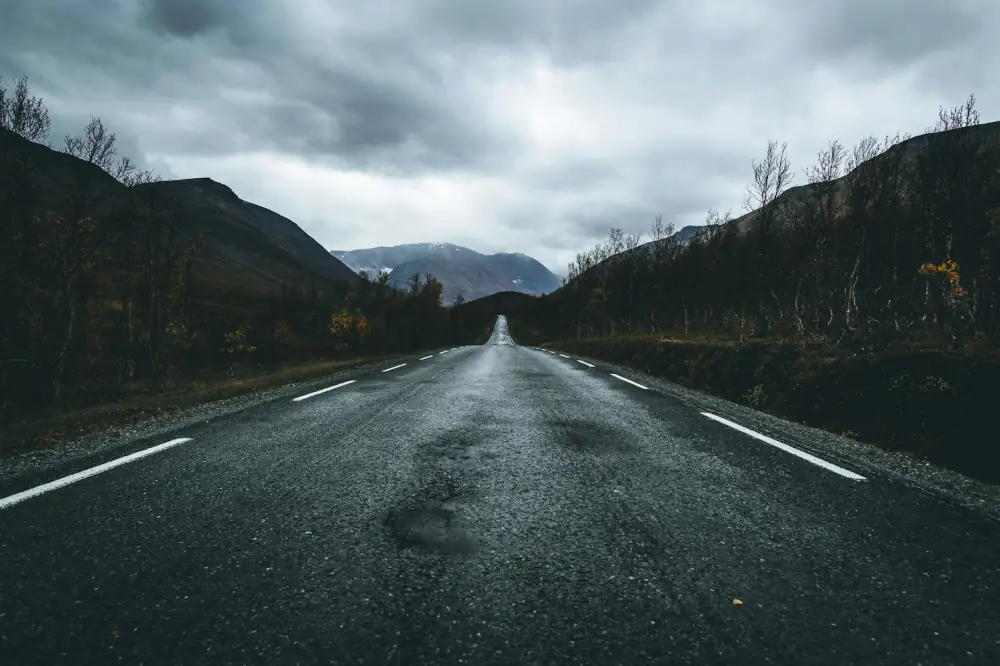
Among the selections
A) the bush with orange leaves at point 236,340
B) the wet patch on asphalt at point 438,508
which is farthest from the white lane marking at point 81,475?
the bush with orange leaves at point 236,340

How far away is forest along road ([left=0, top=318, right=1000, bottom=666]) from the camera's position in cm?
182

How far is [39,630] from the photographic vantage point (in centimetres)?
189

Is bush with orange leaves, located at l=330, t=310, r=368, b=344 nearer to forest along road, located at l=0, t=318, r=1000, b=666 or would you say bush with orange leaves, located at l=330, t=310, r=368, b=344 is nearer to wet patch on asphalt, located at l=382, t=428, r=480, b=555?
forest along road, located at l=0, t=318, r=1000, b=666

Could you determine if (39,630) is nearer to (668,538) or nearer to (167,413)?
(668,538)

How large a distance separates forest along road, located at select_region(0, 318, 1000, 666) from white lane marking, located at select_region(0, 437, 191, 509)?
2 centimetres

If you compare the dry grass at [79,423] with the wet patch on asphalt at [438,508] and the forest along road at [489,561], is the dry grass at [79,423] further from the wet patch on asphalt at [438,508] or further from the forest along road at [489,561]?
the wet patch on asphalt at [438,508]

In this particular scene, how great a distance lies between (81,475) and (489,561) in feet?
12.0

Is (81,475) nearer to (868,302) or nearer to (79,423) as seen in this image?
(79,423)

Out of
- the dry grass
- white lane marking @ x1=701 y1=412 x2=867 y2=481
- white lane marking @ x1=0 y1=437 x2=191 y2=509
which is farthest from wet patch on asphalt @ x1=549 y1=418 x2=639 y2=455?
the dry grass

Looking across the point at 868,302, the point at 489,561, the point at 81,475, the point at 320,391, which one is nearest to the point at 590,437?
the point at 489,561

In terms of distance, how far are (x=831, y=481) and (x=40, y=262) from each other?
27.4 meters

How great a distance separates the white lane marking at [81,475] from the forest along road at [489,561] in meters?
0.02

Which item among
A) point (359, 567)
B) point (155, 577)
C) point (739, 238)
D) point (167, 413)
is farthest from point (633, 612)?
point (739, 238)

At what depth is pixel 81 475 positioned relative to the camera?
4.00 m
